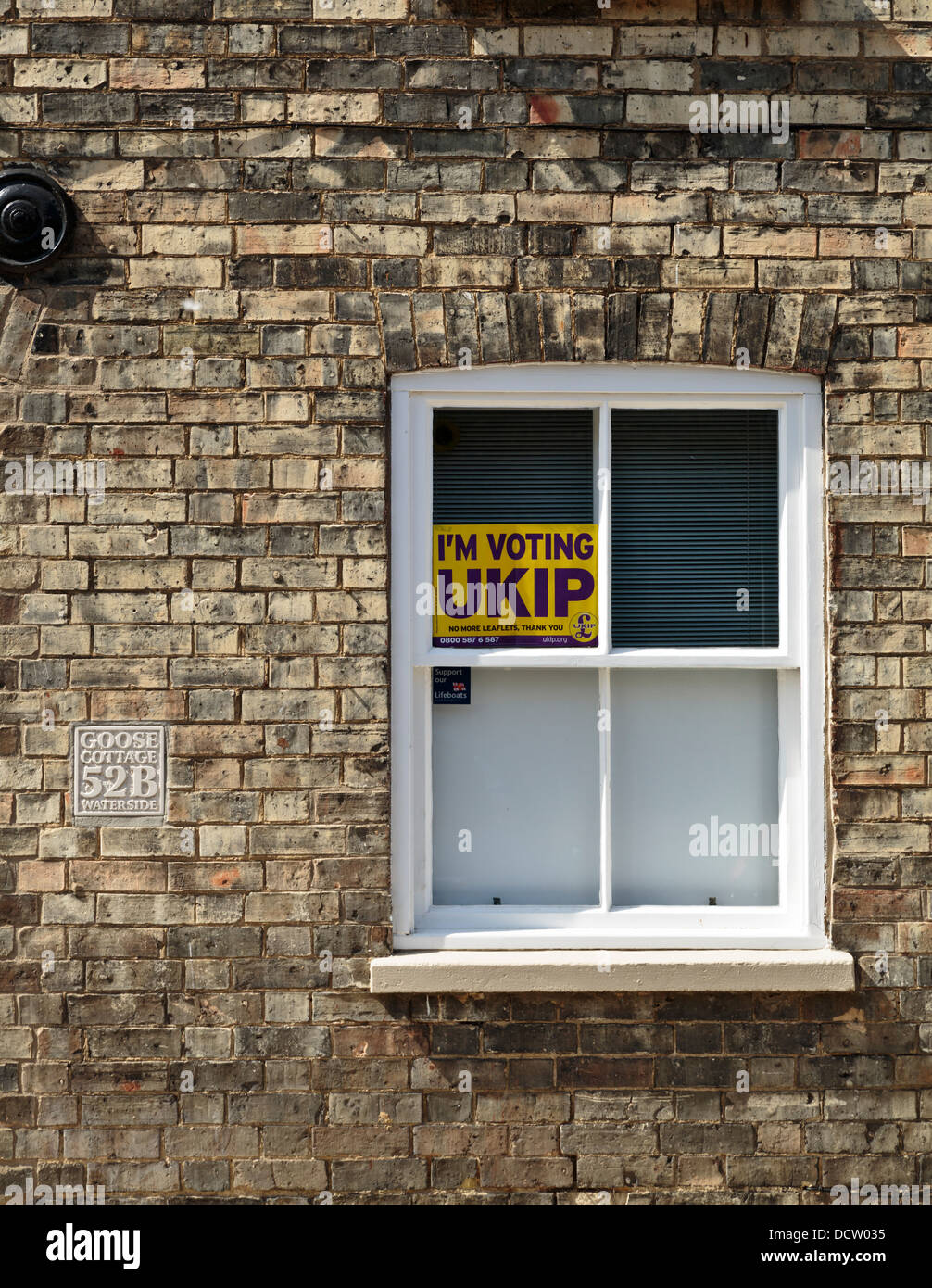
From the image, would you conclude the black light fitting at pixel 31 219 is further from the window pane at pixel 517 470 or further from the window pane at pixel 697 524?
the window pane at pixel 697 524

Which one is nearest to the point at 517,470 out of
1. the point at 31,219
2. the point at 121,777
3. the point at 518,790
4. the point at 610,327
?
the point at 610,327

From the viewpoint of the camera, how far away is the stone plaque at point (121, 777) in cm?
329

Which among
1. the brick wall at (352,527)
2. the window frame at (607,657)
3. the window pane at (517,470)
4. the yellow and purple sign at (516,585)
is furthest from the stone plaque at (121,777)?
the window pane at (517,470)

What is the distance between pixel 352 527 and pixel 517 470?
2.03 ft

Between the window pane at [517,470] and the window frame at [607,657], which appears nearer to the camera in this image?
the window frame at [607,657]

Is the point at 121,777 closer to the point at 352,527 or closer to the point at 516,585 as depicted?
the point at 352,527

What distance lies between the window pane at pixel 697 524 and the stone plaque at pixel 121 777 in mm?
1625

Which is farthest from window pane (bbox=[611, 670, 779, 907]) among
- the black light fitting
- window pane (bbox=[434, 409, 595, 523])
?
the black light fitting

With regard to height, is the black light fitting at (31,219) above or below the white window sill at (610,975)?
above

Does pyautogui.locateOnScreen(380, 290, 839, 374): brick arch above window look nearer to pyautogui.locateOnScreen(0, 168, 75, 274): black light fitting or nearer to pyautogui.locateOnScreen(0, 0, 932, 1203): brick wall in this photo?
pyautogui.locateOnScreen(0, 0, 932, 1203): brick wall

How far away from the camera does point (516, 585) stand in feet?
11.3

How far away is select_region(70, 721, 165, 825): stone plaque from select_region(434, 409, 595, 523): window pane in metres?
1.26

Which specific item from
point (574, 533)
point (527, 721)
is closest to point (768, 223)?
point (574, 533)
